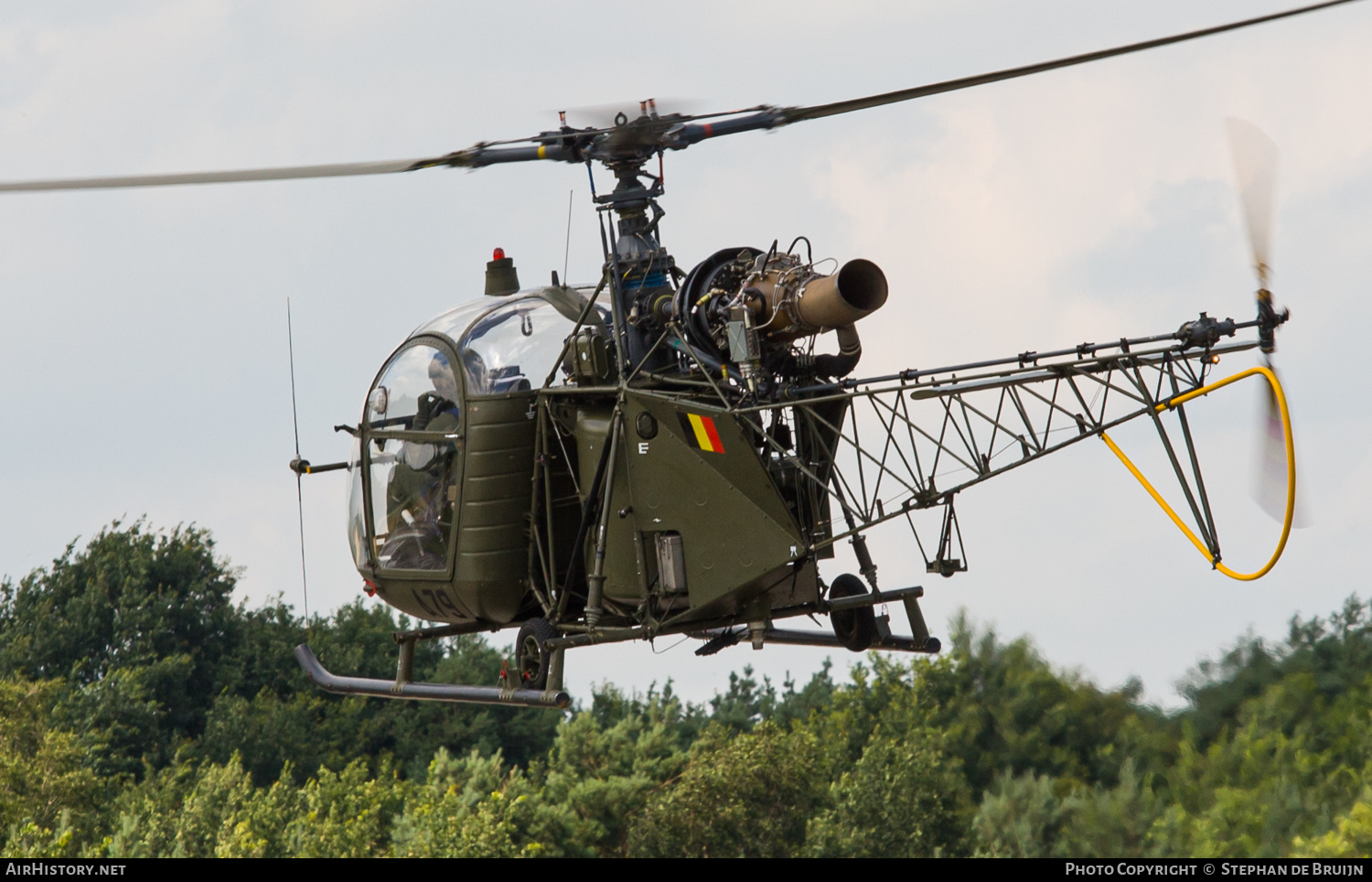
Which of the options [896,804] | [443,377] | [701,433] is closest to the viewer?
[701,433]

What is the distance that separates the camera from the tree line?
20469 mm

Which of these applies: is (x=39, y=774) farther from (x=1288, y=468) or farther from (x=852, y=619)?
(x=1288, y=468)

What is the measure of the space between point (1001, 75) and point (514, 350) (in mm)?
4223

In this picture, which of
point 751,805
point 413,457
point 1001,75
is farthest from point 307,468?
point 751,805

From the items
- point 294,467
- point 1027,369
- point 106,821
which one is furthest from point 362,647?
point 1027,369

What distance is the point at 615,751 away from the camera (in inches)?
1930

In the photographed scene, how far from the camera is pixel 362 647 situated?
5659 cm

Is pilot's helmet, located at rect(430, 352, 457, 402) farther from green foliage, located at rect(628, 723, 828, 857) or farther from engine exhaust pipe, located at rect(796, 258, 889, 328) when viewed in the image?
green foliage, located at rect(628, 723, 828, 857)

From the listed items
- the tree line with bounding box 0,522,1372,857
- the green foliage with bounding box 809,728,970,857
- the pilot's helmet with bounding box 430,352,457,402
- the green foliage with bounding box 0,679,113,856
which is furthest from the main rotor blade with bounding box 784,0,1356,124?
the green foliage with bounding box 0,679,113,856

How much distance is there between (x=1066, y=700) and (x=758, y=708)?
32.3m

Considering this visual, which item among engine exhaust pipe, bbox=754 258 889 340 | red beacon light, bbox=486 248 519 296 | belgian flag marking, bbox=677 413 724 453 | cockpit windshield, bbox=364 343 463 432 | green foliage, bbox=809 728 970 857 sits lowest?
green foliage, bbox=809 728 970 857

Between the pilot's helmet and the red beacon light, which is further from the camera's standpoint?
the red beacon light

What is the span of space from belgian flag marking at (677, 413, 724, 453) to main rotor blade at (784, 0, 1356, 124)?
2.02 meters

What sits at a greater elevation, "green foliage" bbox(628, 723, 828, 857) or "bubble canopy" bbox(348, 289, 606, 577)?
"bubble canopy" bbox(348, 289, 606, 577)
